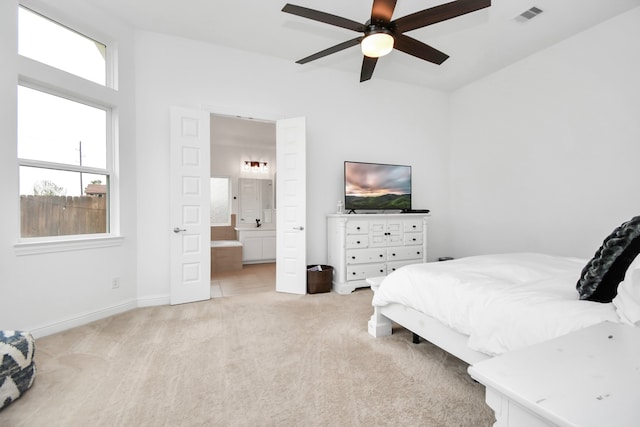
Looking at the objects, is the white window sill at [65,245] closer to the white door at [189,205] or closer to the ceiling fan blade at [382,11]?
the white door at [189,205]

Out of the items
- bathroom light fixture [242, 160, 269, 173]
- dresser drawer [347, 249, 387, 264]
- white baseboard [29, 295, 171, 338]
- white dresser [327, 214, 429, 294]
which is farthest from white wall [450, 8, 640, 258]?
white baseboard [29, 295, 171, 338]

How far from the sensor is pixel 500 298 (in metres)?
1.56

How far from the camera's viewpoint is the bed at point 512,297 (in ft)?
4.23

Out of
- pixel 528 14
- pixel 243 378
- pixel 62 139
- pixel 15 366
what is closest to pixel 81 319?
pixel 15 366

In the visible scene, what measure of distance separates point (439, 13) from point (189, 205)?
124 inches

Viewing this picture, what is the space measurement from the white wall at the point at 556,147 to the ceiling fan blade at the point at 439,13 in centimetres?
231

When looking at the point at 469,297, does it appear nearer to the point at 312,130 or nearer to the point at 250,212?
the point at 312,130

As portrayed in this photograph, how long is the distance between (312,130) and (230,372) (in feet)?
10.9

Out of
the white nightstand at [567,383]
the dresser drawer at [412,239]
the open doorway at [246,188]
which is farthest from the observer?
the open doorway at [246,188]

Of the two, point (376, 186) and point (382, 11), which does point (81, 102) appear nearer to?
point (382, 11)

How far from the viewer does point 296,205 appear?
405cm

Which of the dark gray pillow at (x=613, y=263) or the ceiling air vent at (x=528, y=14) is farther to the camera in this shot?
the ceiling air vent at (x=528, y=14)

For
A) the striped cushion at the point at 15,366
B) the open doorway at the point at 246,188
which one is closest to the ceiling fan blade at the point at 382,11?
the striped cushion at the point at 15,366

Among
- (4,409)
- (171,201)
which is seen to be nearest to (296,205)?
(171,201)
